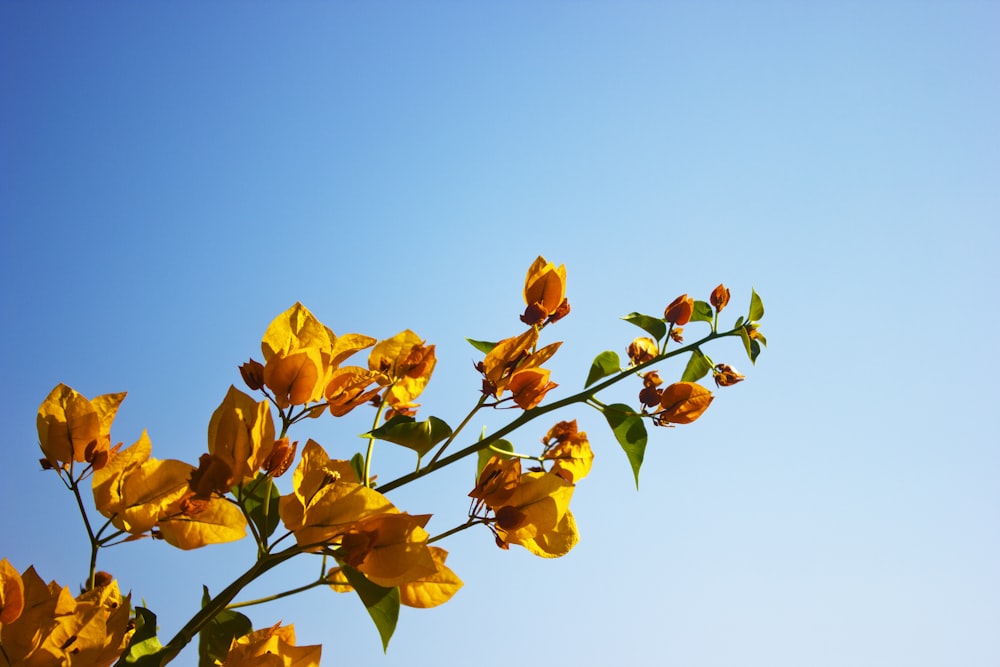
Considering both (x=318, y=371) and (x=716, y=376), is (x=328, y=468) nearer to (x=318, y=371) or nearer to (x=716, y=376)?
(x=318, y=371)

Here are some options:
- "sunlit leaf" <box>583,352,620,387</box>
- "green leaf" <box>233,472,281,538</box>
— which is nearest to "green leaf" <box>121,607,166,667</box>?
"green leaf" <box>233,472,281,538</box>

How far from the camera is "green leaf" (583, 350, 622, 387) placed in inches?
29.9

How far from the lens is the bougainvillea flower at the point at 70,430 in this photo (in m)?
0.67

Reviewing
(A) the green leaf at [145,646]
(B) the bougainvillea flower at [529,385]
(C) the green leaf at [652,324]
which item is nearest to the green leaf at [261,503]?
(A) the green leaf at [145,646]

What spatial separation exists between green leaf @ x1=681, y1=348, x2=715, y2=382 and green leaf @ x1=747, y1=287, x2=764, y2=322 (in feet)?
0.22

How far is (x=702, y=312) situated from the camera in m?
0.82

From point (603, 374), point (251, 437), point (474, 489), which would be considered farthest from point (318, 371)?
point (603, 374)

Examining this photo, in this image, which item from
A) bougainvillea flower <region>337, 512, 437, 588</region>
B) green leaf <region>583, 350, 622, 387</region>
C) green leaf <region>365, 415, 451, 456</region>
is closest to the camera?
bougainvillea flower <region>337, 512, 437, 588</region>

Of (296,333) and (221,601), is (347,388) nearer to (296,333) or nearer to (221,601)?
(296,333)

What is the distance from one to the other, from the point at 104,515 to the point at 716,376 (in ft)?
2.07

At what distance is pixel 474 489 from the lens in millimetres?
675

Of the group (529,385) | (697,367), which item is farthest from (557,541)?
(697,367)

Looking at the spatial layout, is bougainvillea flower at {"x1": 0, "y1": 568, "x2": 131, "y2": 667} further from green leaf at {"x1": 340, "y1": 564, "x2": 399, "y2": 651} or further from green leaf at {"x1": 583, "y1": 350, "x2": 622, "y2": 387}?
green leaf at {"x1": 583, "y1": 350, "x2": 622, "y2": 387}

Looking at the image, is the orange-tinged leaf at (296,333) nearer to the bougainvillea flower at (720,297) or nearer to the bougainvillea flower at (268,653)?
the bougainvillea flower at (268,653)
